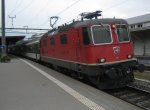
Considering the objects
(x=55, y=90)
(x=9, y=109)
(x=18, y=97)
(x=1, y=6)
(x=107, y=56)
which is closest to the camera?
(x=9, y=109)

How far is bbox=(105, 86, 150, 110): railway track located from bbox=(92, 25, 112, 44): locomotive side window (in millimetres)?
2139

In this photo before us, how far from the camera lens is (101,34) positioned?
14.4m

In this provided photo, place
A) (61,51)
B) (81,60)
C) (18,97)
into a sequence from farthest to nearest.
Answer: (61,51) < (81,60) < (18,97)

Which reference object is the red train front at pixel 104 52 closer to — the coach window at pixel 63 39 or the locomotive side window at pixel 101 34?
the locomotive side window at pixel 101 34

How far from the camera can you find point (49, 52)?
24.0 meters

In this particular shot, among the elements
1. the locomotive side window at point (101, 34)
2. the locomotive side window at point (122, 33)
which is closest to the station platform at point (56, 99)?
the locomotive side window at point (101, 34)

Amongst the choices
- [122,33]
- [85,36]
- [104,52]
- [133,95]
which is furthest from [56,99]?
[122,33]

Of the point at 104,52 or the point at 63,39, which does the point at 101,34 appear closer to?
the point at 104,52

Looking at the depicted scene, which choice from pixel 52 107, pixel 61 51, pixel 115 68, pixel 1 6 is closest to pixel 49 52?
pixel 61 51

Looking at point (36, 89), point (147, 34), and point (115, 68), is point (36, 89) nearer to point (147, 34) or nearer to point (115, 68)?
point (115, 68)

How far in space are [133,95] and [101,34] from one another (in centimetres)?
289

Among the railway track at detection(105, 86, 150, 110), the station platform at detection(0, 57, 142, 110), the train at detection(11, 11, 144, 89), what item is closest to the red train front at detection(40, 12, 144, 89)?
the train at detection(11, 11, 144, 89)

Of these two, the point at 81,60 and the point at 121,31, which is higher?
the point at 121,31

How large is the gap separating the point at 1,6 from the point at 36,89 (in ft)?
106
